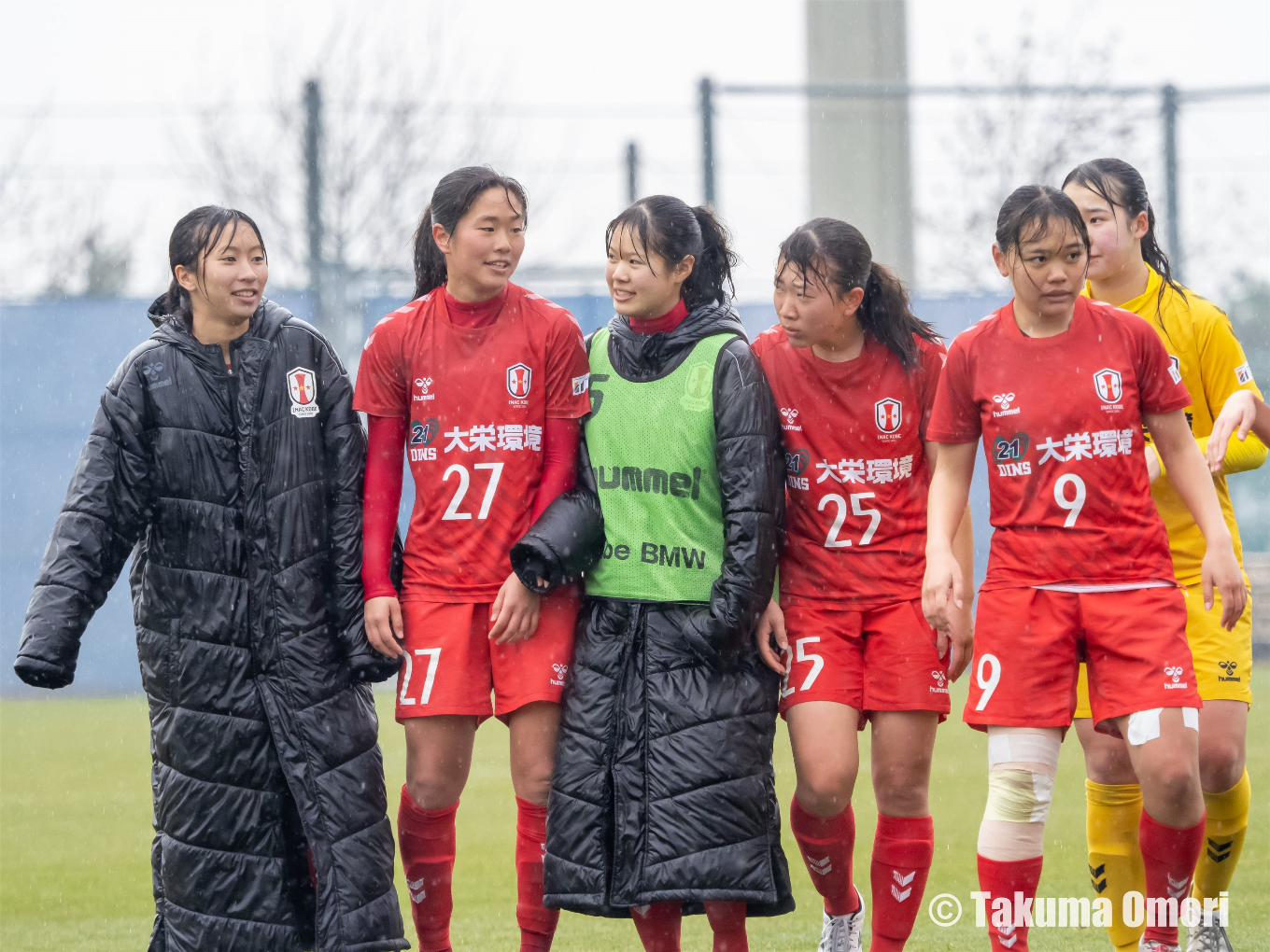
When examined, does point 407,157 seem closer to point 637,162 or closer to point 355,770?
point 637,162

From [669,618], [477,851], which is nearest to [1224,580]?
[669,618]

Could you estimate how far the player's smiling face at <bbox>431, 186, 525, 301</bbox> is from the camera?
3.69 m

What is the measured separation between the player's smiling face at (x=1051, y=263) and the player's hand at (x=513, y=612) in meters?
1.42

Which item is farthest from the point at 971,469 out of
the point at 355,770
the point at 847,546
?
the point at 355,770

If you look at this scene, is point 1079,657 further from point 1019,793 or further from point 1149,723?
point 1019,793

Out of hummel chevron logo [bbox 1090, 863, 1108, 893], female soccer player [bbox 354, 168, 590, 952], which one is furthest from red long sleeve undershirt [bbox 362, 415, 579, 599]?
hummel chevron logo [bbox 1090, 863, 1108, 893]

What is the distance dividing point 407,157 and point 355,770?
1184 cm

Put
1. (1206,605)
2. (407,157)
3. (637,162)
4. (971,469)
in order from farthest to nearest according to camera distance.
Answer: (407,157)
(637,162)
(971,469)
(1206,605)

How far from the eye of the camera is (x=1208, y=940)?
385cm

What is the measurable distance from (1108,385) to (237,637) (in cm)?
219

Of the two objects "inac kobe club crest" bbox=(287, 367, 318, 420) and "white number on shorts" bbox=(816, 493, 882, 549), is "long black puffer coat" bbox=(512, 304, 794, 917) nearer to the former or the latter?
"white number on shorts" bbox=(816, 493, 882, 549)

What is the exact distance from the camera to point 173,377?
360 centimetres

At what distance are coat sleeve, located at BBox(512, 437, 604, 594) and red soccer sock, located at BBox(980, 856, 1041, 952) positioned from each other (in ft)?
3.92

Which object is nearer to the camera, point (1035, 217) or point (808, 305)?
point (1035, 217)
